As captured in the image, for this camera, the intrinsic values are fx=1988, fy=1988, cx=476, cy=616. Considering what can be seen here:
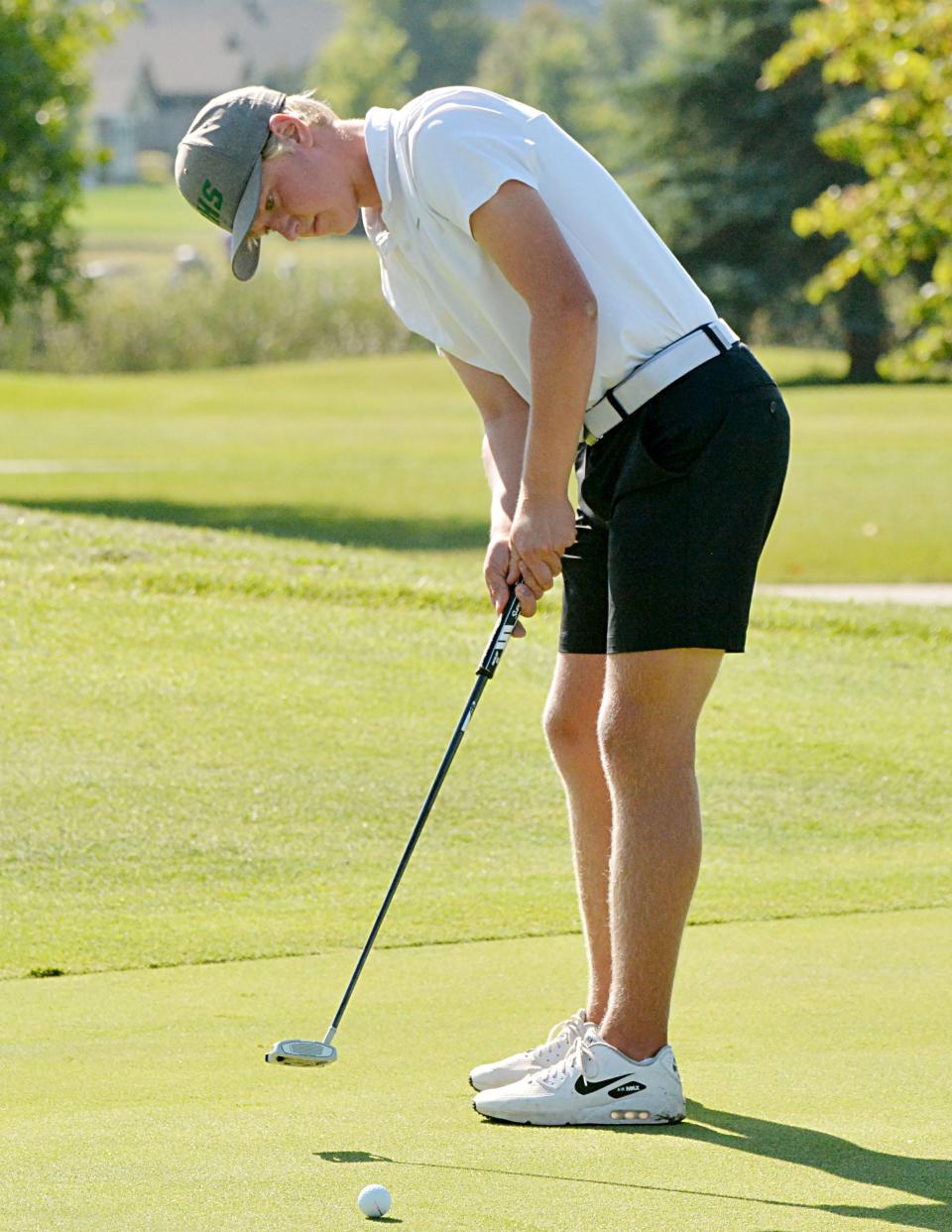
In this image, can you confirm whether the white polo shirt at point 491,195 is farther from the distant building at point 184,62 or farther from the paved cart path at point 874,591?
the distant building at point 184,62

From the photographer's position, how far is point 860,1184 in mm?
2578

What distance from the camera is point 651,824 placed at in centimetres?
312

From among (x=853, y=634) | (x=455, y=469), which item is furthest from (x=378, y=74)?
(x=853, y=634)

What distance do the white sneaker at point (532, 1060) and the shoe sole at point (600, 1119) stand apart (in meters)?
0.09

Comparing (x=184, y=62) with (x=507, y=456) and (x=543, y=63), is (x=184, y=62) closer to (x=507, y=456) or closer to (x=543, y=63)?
(x=543, y=63)

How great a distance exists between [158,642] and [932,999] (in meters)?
4.96

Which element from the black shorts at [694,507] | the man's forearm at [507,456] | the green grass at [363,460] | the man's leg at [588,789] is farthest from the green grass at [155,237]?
the black shorts at [694,507]

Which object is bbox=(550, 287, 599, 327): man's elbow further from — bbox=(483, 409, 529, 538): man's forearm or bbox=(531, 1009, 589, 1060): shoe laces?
bbox=(531, 1009, 589, 1060): shoe laces

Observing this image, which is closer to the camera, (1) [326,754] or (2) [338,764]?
(2) [338,764]

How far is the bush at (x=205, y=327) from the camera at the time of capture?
→ 39.0m

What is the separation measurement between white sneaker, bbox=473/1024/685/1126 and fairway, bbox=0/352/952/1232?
0.18 feet

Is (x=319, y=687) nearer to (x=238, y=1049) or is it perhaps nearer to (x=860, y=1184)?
(x=238, y=1049)

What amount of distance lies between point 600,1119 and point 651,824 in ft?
1.51

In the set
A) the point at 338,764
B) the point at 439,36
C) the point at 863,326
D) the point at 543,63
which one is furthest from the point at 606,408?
the point at 439,36
